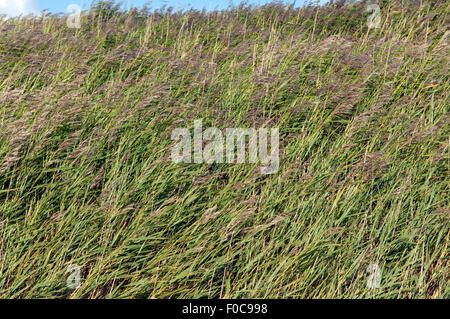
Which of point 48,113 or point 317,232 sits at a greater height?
point 48,113

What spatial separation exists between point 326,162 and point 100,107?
1.75 m

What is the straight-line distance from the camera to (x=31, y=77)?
387 cm

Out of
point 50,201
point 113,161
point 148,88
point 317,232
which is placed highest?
point 148,88

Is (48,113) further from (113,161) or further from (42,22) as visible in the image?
(42,22)

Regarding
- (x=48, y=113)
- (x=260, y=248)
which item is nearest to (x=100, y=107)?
(x=48, y=113)

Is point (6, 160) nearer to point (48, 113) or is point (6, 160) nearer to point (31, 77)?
point (48, 113)

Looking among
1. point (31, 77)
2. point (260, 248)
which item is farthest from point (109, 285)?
point (31, 77)

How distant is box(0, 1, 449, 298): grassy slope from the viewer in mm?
2266

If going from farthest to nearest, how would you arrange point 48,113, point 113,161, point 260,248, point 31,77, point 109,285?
point 31,77 → point 48,113 → point 113,161 → point 260,248 → point 109,285

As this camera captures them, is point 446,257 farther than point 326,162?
No

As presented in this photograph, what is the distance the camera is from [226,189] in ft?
8.73

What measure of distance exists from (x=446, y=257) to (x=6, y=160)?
104 inches

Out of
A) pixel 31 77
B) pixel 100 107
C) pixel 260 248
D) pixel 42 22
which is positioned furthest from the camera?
pixel 42 22

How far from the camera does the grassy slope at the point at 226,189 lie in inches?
89.2
